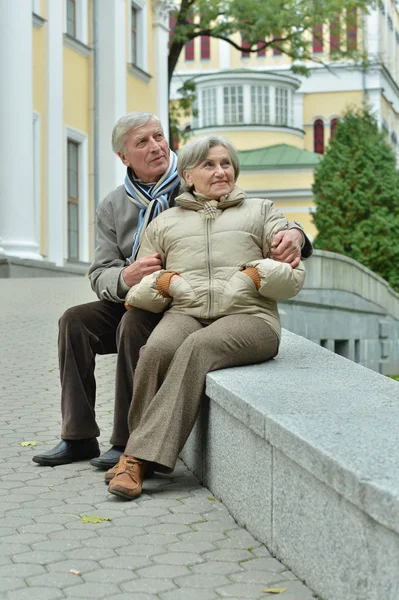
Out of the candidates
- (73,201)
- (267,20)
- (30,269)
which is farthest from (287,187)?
(30,269)

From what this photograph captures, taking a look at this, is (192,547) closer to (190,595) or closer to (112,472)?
(190,595)

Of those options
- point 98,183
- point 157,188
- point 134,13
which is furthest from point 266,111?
point 157,188

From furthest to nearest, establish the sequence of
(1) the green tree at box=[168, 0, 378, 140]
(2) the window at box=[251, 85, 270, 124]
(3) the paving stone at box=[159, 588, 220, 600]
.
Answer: (2) the window at box=[251, 85, 270, 124], (1) the green tree at box=[168, 0, 378, 140], (3) the paving stone at box=[159, 588, 220, 600]

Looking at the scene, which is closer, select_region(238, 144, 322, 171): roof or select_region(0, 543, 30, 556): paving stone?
select_region(0, 543, 30, 556): paving stone

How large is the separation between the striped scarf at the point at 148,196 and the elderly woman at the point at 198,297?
14cm

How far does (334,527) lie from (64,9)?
2272 cm

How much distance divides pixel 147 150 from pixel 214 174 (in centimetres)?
48

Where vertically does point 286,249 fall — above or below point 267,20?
below

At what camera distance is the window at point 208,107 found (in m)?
61.8

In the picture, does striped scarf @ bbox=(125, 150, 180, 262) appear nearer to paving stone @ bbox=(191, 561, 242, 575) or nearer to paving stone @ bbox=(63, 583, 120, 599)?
paving stone @ bbox=(191, 561, 242, 575)

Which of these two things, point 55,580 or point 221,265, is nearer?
point 55,580

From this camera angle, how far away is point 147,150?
5641 mm

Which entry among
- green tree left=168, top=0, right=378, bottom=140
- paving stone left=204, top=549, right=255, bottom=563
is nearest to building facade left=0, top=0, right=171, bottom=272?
green tree left=168, top=0, right=378, bottom=140

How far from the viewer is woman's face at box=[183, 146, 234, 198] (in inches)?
210
